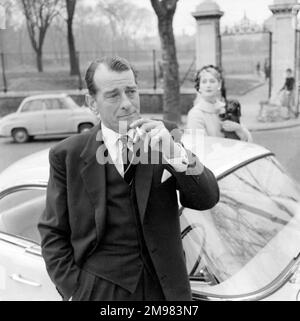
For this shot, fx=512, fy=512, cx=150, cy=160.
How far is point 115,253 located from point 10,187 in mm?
1373

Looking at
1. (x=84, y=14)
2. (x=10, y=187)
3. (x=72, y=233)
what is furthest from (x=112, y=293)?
(x=84, y=14)

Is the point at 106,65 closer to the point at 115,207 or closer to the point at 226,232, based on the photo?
the point at 115,207

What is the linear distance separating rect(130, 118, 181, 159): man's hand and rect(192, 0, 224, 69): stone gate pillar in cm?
1496

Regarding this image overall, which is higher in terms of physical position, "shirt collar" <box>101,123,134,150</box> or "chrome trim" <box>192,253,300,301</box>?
"shirt collar" <box>101,123,134,150</box>

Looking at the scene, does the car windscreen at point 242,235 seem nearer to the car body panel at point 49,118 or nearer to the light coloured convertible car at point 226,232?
the light coloured convertible car at point 226,232

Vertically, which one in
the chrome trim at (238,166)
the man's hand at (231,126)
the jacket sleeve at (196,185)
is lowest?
the chrome trim at (238,166)

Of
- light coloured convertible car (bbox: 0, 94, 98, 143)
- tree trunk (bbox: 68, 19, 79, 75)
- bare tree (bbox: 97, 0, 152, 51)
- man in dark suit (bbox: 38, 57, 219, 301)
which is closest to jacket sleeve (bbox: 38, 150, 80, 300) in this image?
man in dark suit (bbox: 38, 57, 219, 301)

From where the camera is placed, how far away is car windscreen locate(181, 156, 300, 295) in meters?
2.46

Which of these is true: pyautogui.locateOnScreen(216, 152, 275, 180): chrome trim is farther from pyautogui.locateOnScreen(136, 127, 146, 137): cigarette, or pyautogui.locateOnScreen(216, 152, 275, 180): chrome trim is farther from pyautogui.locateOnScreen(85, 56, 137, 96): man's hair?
pyautogui.locateOnScreen(136, 127, 146, 137): cigarette

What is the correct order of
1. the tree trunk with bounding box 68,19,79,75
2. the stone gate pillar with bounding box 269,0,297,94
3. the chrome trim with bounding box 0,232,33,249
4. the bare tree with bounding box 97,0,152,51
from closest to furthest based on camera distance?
the chrome trim with bounding box 0,232,33,249 → the stone gate pillar with bounding box 269,0,297,94 → the tree trunk with bounding box 68,19,79,75 → the bare tree with bounding box 97,0,152,51

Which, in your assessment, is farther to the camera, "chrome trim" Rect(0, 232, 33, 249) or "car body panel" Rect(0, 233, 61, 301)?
"chrome trim" Rect(0, 232, 33, 249)

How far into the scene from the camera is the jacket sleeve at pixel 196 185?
178 centimetres

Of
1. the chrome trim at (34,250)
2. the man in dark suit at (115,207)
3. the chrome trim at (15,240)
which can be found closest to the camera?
the man in dark suit at (115,207)

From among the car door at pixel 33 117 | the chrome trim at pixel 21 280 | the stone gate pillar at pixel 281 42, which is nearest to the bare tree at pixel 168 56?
the stone gate pillar at pixel 281 42
